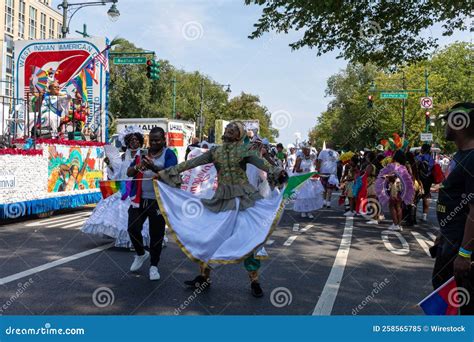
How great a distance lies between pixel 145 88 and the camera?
52281mm

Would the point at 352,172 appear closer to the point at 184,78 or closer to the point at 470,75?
the point at 470,75

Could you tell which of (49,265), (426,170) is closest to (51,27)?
(426,170)

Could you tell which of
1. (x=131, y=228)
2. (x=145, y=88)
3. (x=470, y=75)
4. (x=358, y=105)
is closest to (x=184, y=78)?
(x=145, y=88)

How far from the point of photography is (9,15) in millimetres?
49938

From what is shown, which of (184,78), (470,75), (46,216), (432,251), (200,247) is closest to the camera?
(432,251)

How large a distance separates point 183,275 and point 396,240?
497 centimetres
